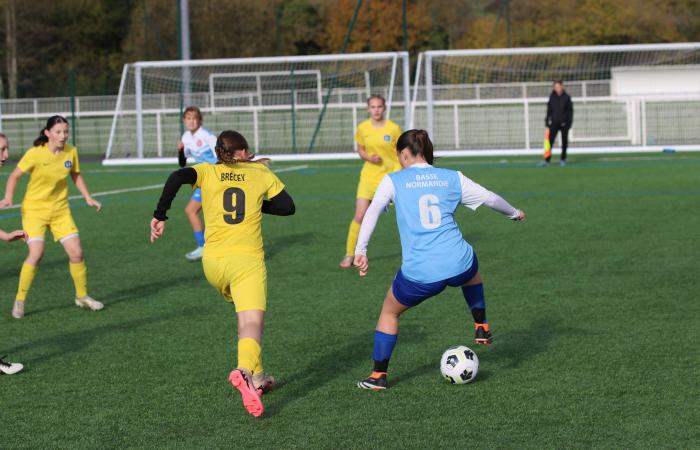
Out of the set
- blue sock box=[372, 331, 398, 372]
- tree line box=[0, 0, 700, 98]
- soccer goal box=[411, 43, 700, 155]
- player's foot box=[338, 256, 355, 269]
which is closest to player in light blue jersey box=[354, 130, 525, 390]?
blue sock box=[372, 331, 398, 372]

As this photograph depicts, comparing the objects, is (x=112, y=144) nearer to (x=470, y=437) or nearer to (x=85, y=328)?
(x=85, y=328)

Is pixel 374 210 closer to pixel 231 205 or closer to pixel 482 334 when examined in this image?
pixel 231 205

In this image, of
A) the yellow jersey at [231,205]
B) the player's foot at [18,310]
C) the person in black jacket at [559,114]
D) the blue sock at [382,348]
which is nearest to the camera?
the yellow jersey at [231,205]

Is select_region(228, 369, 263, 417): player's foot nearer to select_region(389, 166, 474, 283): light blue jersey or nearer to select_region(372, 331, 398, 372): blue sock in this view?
select_region(372, 331, 398, 372): blue sock

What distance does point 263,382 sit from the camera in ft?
21.3

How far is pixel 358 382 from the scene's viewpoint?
22.2 feet

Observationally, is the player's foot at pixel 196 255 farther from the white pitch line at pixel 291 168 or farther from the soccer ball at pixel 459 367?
the white pitch line at pixel 291 168

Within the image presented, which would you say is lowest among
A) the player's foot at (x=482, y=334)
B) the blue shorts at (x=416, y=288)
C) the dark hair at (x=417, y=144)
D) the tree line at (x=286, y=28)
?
the player's foot at (x=482, y=334)

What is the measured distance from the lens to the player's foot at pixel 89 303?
973 cm

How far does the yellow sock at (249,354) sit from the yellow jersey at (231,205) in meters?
0.53

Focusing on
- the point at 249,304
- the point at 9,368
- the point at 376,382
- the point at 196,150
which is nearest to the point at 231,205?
the point at 249,304

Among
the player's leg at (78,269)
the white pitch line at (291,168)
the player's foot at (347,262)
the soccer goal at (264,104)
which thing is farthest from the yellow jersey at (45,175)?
the soccer goal at (264,104)

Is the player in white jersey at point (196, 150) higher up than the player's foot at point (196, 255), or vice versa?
the player in white jersey at point (196, 150)

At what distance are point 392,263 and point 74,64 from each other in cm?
4660
